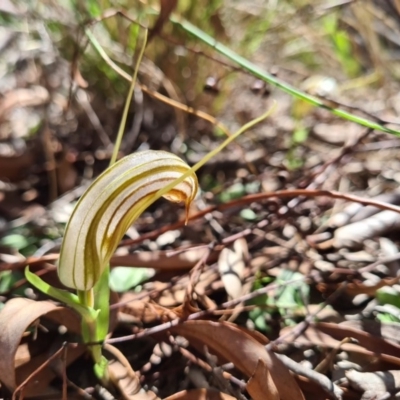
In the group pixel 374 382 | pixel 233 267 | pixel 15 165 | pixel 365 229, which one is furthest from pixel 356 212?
pixel 15 165

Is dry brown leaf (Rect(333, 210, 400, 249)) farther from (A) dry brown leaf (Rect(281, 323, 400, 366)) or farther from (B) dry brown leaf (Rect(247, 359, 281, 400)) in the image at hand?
(B) dry brown leaf (Rect(247, 359, 281, 400))

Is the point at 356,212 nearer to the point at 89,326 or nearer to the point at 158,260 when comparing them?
the point at 158,260

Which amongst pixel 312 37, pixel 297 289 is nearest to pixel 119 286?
pixel 297 289

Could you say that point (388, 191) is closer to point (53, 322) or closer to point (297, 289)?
point (297, 289)

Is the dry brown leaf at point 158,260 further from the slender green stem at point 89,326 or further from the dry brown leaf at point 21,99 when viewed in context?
the dry brown leaf at point 21,99

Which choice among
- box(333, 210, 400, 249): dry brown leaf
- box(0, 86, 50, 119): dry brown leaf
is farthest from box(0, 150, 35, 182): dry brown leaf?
box(333, 210, 400, 249): dry brown leaf
